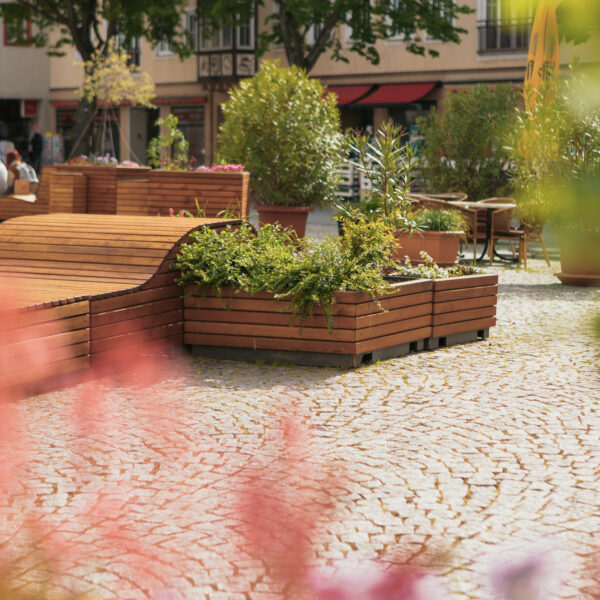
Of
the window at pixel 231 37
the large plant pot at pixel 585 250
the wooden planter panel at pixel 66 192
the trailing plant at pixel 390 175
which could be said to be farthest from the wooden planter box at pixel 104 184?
the window at pixel 231 37

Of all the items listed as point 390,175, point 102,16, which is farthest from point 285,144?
point 102,16

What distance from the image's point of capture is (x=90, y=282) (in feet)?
25.6

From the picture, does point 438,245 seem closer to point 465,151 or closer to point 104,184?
point 465,151

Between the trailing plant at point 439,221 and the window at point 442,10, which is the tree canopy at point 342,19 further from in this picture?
the trailing plant at point 439,221

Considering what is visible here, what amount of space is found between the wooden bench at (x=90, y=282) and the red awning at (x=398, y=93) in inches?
970

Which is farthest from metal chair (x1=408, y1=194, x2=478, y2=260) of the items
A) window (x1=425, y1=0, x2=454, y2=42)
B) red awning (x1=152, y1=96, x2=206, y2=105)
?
red awning (x1=152, y1=96, x2=206, y2=105)

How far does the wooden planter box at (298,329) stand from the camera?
748 centimetres

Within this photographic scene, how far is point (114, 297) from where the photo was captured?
286 inches

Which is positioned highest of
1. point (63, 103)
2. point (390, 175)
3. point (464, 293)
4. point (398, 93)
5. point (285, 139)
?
point (63, 103)

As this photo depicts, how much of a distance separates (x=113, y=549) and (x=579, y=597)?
1509 mm

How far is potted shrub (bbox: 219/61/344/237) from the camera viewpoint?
605 inches

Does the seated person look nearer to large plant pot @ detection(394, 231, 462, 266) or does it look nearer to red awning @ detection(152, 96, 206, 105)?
large plant pot @ detection(394, 231, 462, 266)

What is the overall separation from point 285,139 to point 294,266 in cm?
794

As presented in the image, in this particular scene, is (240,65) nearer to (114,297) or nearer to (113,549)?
(114,297)
